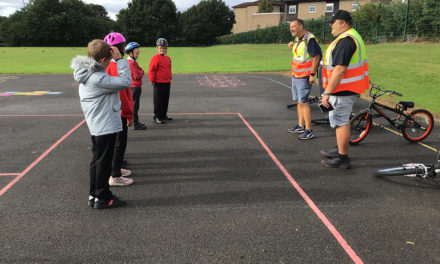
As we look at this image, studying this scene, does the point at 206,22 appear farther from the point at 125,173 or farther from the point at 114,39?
the point at 114,39

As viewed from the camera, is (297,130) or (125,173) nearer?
(125,173)

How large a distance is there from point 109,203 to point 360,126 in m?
5.04

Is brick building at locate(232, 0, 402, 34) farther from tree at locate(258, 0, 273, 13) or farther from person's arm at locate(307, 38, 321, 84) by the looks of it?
person's arm at locate(307, 38, 321, 84)

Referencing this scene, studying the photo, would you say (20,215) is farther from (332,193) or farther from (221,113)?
(221,113)

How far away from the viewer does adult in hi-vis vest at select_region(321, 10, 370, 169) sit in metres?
4.33

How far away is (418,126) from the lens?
6.13 metres

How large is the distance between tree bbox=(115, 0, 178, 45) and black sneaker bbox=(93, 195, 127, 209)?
253 feet

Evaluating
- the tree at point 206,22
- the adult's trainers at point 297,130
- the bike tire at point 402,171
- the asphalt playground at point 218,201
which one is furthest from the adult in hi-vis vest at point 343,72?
the tree at point 206,22

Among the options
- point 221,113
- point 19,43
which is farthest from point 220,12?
point 221,113

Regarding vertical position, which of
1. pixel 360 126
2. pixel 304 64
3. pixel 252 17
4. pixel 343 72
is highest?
pixel 252 17

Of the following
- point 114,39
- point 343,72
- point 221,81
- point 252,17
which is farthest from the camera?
point 252,17

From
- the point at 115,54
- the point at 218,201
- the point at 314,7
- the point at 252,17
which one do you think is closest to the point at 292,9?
the point at 314,7

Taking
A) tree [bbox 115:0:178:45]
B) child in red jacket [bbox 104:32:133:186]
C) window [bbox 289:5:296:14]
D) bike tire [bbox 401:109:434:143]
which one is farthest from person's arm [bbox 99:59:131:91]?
tree [bbox 115:0:178:45]

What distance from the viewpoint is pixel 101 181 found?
3.59m
